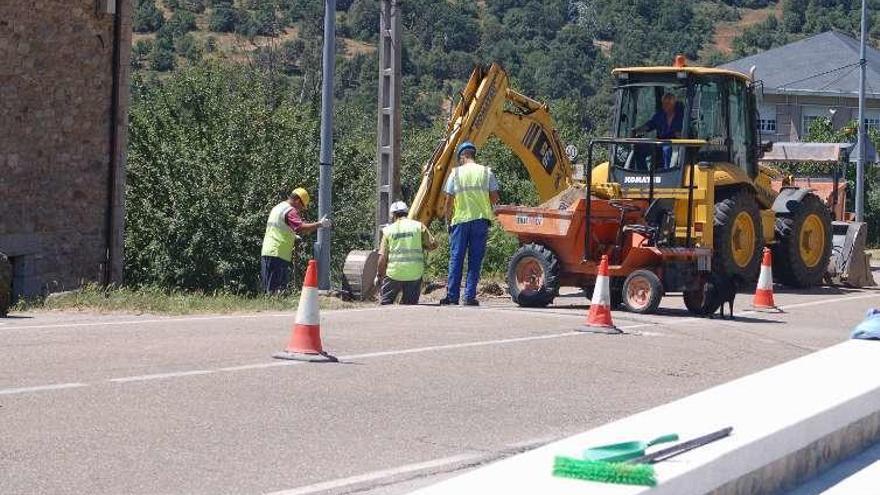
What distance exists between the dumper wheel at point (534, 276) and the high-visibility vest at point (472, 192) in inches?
30.2

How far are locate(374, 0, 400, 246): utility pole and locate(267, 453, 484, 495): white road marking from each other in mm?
13705

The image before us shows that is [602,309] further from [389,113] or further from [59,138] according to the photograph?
[59,138]

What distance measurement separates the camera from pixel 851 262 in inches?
1015

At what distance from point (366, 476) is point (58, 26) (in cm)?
1643

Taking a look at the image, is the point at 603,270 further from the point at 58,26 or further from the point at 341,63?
the point at 341,63

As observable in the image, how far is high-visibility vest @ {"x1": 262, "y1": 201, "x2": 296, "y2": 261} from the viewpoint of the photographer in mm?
19875

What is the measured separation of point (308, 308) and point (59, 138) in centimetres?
1257

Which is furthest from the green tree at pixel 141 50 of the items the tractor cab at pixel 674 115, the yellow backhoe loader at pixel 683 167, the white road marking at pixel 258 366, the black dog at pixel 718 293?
the white road marking at pixel 258 366

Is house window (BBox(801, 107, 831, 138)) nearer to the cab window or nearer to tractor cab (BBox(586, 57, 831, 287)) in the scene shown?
tractor cab (BBox(586, 57, 831, 287))

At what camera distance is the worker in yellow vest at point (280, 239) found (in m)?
19.9

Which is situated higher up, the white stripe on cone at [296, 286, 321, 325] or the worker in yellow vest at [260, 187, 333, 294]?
the worker in yellow vest at [260, 187, 333, 294]

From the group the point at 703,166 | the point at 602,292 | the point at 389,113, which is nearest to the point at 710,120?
the point at 703,166

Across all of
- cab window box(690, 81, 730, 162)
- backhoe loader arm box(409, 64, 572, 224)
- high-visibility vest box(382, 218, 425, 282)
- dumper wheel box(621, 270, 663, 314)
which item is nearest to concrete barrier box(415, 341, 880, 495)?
dumper wheel box(621, 270, 663, 314)

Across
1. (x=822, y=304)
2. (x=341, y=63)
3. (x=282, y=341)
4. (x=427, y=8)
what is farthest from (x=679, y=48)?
(x=282, y=341)
